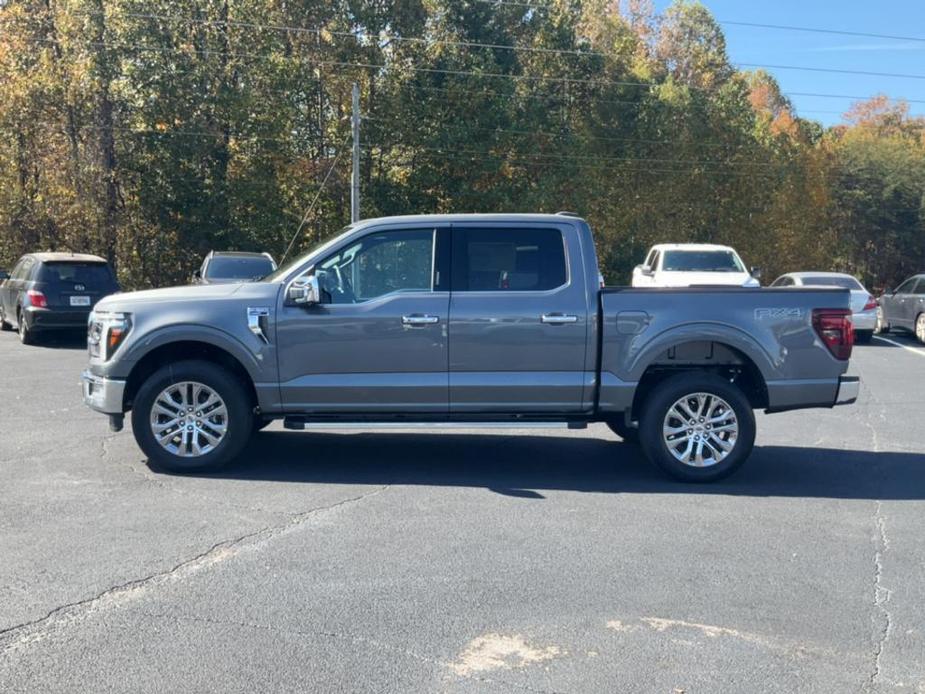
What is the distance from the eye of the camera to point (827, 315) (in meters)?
7.48

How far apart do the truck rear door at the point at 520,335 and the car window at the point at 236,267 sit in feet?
40.7

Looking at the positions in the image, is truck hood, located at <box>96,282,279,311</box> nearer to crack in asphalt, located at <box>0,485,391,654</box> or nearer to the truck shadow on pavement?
the truck shadow on pavement

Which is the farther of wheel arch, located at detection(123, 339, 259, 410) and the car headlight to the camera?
wheel arch, located at detection(123, 339, 259, 410)

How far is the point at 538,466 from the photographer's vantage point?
26.6ft

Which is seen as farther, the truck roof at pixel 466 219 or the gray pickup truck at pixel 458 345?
the truck roof at pixel 466 219

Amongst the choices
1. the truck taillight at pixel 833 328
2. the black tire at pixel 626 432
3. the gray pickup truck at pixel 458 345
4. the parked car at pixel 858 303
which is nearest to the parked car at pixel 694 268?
the parked car at pixel 858 303

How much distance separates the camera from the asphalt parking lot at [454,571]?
410 cm

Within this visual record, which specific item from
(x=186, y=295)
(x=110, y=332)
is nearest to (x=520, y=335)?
(x=186, y=295)

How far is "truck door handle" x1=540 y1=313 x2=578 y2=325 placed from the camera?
7371 mm

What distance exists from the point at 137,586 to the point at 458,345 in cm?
319

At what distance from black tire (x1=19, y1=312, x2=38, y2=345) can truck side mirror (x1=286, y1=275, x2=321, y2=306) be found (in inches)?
440

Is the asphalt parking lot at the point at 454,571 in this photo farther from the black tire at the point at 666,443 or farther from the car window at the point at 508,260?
the car window at the point at 508,260

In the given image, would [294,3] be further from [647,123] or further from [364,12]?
[647,123]

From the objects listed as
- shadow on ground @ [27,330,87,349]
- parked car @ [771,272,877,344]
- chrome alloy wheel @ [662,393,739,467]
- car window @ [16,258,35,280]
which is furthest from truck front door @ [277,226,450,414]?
parked car @ [771,272,877,344]
